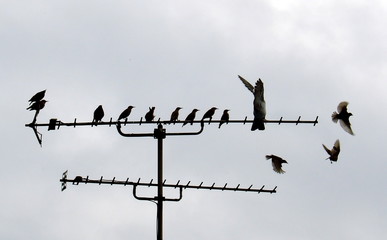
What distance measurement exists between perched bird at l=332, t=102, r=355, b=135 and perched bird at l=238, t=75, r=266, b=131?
99 cm

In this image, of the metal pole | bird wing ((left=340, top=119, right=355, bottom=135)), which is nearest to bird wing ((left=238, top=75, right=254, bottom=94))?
bird wing ((left=340, top=119, right=355, bottom=135))

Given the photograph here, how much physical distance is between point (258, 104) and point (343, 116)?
3.82 ft

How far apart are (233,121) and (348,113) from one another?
1.97 metres

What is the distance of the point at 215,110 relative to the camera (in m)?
13.6

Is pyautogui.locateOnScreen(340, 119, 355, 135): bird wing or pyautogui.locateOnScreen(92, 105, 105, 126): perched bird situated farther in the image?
pyautogui.locateOnScreen(92, 105, 105, 126): perched bird

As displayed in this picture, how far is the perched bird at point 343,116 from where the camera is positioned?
11953mm

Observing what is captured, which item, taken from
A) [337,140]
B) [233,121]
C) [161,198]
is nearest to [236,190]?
[233,121]

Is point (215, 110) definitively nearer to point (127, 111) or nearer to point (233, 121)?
point (127, 111)

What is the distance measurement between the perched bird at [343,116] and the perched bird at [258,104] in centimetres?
99

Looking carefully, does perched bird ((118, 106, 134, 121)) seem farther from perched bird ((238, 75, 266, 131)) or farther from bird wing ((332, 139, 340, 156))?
bird wing ((332, 139, 340, 156))

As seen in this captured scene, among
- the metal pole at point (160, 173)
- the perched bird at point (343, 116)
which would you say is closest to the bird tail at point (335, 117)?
the perched bird at point (343, 116)

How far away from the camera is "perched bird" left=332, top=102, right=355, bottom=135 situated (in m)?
12.0

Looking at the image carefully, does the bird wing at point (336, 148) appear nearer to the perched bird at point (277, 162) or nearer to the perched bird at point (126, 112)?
the perched bird at point (277, 162)

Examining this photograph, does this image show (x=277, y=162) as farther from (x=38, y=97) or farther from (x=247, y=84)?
(x=38, y=97)
